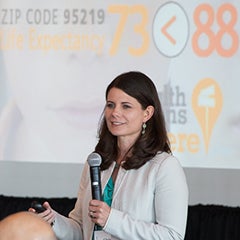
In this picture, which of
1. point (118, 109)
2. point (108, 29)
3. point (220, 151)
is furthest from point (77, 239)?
point (108, 29)

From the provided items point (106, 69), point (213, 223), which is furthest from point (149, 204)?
point (106, 69)

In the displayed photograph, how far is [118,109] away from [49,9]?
2.06m

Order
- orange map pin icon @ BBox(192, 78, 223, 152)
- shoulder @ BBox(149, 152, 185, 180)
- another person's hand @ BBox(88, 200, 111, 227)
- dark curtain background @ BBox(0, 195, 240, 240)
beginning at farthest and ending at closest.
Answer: orange map pin icon @ BBox(192, 78, 223, 152), dark curtain background @ BBox(0, 195, 240, 240), shoulder @ BBox(149, 152, 185, 180), another person's hand @ BBox(88, 200, 111, 227)

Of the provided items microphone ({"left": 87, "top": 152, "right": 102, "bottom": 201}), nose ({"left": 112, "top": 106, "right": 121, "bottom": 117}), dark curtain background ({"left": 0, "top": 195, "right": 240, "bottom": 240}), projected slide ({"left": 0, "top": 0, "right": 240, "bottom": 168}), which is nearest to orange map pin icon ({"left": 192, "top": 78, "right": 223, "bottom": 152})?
projected slide ({"left": 0, "top": 0, "right": 240, "bottom": 168})

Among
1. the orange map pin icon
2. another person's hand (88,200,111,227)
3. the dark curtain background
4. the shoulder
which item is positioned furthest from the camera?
the orange map pin icon

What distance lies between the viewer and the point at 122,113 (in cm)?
192

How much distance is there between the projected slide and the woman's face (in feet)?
5.38

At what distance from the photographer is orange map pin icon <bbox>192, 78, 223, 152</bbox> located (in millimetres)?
3525

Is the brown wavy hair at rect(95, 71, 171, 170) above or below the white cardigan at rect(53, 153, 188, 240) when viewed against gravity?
above

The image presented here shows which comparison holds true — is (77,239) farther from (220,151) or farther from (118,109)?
(220,151)

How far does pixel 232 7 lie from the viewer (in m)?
3.49

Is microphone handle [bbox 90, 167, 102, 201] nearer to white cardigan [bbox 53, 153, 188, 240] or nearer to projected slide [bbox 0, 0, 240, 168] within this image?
white cardigan [bbox 53, 153, 188, 240]

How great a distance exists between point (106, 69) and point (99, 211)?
80.4 inches

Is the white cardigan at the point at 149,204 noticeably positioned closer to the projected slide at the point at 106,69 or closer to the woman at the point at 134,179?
the woman at the point at 134,179
